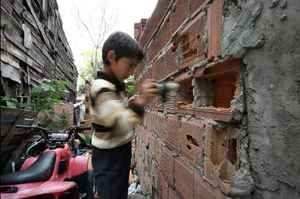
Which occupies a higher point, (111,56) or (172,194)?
(111,56)

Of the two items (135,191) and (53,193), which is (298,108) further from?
(135,191)

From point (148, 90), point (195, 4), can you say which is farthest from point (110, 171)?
point (195, 4)

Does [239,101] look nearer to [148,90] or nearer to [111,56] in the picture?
[148,90]

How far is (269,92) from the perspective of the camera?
51.7 inches

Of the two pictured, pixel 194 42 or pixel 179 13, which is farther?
pixel 179 13

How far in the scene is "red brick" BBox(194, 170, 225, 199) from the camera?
1729 millimetres

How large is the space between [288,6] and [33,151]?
9.27 ft

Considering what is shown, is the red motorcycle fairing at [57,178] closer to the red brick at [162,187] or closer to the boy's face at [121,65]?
the red brick at [162,187]

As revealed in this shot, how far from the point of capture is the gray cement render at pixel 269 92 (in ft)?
3.87

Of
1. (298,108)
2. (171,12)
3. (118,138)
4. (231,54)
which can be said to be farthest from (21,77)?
(298,108)

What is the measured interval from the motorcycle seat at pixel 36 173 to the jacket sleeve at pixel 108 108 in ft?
2.78

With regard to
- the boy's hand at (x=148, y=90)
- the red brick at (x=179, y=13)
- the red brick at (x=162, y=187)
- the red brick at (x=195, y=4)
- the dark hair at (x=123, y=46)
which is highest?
the red brick at (x=179, y=13)

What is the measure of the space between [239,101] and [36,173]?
1.78 metres

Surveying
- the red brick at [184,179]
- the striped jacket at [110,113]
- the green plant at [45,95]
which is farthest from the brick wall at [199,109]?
the green plant at [45,95]
